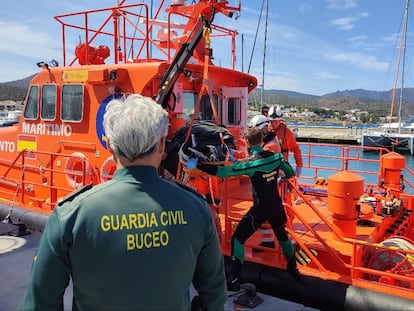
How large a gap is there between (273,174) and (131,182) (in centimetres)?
259

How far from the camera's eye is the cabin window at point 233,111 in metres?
6.89

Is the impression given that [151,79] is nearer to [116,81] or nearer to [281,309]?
[116,81]

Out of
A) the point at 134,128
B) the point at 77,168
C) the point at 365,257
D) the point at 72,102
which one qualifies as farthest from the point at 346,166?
the point at 134,128

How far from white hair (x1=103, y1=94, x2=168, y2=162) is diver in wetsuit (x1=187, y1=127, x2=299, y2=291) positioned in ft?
7.63

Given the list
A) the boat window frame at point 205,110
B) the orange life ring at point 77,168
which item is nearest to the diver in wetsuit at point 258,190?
the orange life ring at point 77,168

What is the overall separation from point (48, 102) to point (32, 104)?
415mm

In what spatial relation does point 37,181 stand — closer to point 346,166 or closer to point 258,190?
point 258,190

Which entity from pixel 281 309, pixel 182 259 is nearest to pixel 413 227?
pixel 281 309

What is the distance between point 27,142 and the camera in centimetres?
672

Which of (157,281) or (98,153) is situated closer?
(157,281)

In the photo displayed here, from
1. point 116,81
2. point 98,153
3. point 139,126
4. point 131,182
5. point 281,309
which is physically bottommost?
point 281,309

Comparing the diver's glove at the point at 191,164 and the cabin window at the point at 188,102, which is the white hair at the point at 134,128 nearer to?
the diver's glove at the point at 191,164

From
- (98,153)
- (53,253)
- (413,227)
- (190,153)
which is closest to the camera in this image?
(53,253)

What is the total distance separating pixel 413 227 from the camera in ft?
20.2
